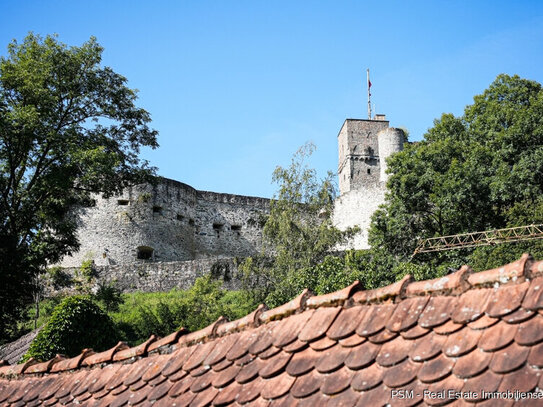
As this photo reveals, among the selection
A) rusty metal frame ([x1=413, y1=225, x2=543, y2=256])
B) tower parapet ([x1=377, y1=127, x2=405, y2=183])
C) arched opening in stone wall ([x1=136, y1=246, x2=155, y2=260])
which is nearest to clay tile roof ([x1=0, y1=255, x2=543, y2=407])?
rusty metal frame ([x1=413, y1=225, x2=543, y2=256])

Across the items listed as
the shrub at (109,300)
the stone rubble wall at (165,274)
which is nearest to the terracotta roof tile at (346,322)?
the shrub at (109,300)

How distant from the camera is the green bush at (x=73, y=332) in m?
12.2

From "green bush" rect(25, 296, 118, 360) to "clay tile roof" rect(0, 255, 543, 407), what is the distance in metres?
9.24

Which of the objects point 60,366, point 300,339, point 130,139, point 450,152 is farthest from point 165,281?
point 300,339

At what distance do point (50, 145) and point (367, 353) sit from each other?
16.8m

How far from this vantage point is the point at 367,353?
98.1 inches

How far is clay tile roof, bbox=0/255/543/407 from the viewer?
2148 mm

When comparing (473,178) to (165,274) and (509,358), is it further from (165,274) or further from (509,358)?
(509,358)

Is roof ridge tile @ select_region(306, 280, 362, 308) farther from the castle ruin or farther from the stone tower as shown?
the stone tower

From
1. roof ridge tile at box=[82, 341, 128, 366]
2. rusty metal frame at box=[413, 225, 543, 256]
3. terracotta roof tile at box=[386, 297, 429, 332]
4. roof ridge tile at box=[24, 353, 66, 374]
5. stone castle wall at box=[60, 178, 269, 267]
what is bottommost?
roof ridge tile at box=[24, 353, 66, 374]

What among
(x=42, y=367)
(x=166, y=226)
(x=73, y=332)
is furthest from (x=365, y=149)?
(x=42, y=367)

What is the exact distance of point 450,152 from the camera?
22.6 m

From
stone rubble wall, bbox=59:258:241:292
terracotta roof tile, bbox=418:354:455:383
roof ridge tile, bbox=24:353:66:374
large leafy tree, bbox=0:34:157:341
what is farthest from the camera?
stone rubble wall, bbox=59:258:241:292

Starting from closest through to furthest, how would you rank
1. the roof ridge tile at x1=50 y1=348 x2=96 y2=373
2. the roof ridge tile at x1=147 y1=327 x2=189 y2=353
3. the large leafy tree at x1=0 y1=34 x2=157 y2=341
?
the roof ridge tile at x1=147 y1=327 x2=189 y2=353 → the roof ridge tile at x1=50 y1=348 x2=96 y2=373 → the large leafy tree at x1=0 y1=34 x2=157 y2=341
